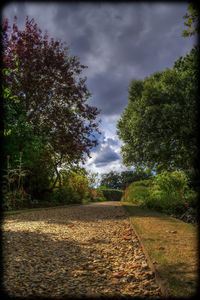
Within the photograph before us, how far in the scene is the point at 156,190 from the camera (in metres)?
13.4

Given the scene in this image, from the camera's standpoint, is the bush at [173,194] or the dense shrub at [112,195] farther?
the dense shrub at [112,195]

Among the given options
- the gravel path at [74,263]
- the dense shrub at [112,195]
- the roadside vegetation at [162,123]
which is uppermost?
the roadside vegetation at [162,123]

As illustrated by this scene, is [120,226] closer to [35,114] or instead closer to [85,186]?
[35,114]

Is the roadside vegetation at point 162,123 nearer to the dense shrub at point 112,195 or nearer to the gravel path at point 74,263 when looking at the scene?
the gravel path at point 74,263

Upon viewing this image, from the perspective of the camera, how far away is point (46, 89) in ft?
53.9

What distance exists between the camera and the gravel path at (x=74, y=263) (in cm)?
370

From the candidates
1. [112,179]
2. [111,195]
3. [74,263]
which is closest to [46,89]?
[74,263]

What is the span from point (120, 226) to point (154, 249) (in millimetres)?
3281

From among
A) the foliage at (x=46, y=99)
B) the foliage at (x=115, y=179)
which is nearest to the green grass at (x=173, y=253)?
the foliage at (x=46, y=99)

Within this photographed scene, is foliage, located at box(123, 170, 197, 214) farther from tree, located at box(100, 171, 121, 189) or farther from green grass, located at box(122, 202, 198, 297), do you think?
tree, located at box(100, 171, 121, 189)

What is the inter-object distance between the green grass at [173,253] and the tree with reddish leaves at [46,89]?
30.2ft

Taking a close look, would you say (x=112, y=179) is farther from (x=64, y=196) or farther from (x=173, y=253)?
(x=173, y=253)

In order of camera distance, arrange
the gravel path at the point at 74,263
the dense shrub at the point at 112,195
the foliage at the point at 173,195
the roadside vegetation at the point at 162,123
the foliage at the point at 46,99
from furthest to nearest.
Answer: the dense shrub at the point at 112,195, the roadside vegetation at the point at 162,123, the foliage at the point at 46,99, the foliage at the point at 173,195, the gravel path at the point at 74,263

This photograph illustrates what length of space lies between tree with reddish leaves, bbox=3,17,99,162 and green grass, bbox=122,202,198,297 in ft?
30.2
